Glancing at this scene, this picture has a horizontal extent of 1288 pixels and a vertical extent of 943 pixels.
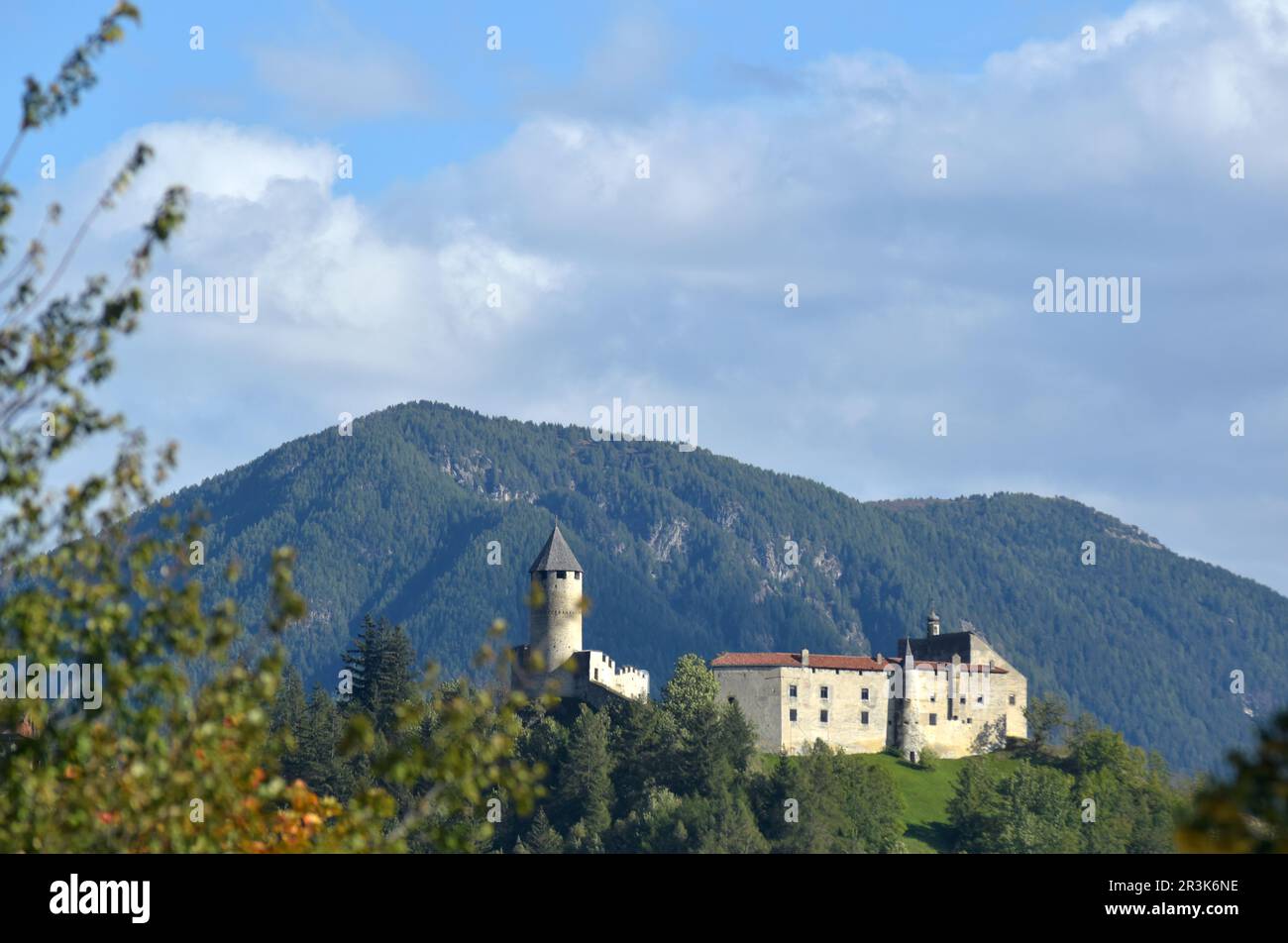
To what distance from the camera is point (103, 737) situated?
72.2 feet

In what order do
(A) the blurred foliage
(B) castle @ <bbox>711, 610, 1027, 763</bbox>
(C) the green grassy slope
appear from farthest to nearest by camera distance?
(B) castle @ <bbox>711, 610, 1027, 763</bbox> < (C) the green grassy slope < (A) the blurred foliage

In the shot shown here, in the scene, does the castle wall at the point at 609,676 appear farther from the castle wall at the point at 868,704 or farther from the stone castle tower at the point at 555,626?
the castle wall at the point at 868,704

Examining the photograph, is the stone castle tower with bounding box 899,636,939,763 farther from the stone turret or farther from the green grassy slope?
the green grassy slope

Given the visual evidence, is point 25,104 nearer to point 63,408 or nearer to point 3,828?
point 63,408

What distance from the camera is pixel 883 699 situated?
376 ft

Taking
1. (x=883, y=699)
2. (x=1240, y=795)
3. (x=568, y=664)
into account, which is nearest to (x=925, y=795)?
(x=883, y=699)

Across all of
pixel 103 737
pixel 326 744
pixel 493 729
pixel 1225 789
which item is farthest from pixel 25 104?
pixel 326 744

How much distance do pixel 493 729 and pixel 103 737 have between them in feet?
256

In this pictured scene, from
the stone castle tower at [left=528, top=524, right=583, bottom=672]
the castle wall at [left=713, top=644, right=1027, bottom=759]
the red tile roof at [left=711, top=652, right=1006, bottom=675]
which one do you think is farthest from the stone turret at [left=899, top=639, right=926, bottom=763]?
the stone castle tower at [left=528, top=524, right=583, bottom=672]

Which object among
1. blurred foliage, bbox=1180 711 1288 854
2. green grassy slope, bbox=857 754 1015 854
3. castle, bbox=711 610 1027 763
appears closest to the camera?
blurred foliage, bbox=1180 711 1288 854

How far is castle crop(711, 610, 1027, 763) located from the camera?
4395 inches

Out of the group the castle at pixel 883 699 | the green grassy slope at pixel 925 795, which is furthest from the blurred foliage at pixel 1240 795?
the castle at pixel 883 699
